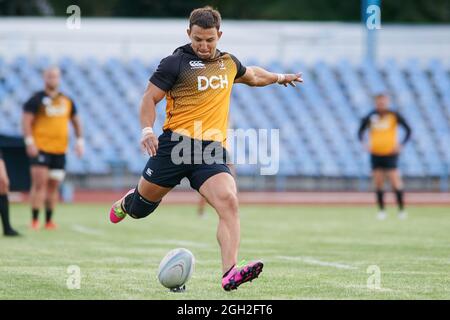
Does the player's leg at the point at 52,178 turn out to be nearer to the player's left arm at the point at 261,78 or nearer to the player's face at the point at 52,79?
the player's face at the point at 52,79

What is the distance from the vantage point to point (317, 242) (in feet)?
45.0

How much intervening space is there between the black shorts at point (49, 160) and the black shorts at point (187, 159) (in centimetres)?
786

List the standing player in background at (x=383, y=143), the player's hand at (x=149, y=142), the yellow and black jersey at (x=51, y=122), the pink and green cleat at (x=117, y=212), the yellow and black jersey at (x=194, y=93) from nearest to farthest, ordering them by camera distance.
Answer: the player's hand at (x=149, y=142) → the yellow and black jersey at (x=194, y=93) → the pink and green cleat at (x=117, y=212) → the yellow and black jersey at (x=51, y=122) → the standing player in background at (x=383, y=143)

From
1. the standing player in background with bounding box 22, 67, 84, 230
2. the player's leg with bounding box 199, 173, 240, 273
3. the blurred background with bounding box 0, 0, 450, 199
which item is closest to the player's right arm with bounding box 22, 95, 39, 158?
the standing player in background with bounding box 22, 67, 84, 230

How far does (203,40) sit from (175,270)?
1.85 metres

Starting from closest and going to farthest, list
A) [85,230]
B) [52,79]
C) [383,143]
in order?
[85,230], [52,79], [383,143]

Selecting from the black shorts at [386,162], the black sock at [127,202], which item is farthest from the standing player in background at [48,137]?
the black sock at [127,202]

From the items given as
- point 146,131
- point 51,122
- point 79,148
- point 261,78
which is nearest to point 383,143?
point 79,148

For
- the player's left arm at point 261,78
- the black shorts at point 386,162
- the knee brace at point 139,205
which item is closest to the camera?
the knee brace at point 139,205

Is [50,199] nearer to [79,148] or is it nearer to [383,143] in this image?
[79,148]

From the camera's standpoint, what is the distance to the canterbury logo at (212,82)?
845 centimetres

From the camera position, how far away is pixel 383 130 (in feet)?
67.3

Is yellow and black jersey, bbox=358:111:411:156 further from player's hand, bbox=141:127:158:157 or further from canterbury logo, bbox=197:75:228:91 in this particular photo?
player's hand, bbox=141:127:158:157
